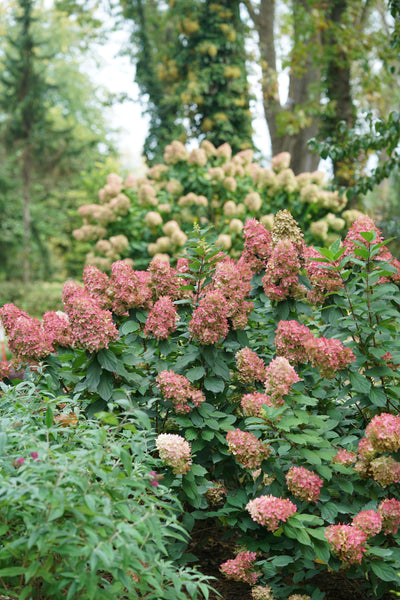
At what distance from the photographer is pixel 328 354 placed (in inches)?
87.9

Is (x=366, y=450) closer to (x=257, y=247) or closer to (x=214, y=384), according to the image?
(x=214, y=384)

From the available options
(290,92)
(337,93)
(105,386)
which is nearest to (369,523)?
(105,386)

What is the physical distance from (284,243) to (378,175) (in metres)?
3.04

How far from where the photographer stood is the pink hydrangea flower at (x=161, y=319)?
259 centimetres

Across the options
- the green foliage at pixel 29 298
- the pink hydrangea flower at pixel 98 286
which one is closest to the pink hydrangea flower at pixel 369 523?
the pink hydrangea flower at pixel 98 286

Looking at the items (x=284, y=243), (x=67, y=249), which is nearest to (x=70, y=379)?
(x=284, y=243)

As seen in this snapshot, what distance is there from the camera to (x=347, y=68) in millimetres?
10148

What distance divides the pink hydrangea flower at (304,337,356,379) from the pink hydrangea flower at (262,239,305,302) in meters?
0.39

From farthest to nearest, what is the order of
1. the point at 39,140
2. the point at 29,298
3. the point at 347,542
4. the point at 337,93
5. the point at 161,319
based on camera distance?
the point at 39,140 → the point at 29,298 → the point at 337,93 → the point at 161,319 → the point at 347,542

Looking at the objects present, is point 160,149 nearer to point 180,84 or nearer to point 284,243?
point 180,84

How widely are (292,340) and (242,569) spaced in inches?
41.5

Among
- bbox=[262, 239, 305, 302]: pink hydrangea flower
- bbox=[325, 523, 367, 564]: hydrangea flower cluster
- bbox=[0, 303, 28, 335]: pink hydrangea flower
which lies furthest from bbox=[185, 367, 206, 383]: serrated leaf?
bbox=[0, 303, 28, 335]: pink hydrangea flower

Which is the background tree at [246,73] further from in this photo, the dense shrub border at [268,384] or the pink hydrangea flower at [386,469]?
the pink hydrangea flower at [386,469]

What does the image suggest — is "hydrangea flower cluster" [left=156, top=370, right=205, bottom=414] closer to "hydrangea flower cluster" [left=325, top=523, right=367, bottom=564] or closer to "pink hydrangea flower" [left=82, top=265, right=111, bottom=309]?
"pink hydrangea flower" [left=82, top=265, right=111, bottom=309]
